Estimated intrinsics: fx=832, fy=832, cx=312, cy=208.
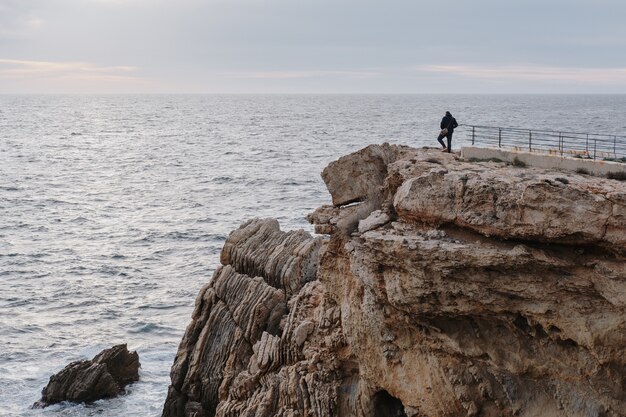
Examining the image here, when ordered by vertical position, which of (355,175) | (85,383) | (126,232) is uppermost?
(355,175)

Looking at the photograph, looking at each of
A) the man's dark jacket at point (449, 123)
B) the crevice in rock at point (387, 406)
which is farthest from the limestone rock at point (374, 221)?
the man's dark jacket at point (449, 123)

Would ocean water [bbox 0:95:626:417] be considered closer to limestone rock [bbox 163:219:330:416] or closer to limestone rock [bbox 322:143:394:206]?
limestone rock [bbox 163:219:330:416]

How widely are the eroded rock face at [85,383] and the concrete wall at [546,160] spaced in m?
17.3

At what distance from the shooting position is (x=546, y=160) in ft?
69.1

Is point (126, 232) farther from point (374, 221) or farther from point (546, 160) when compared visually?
point (546, 160)

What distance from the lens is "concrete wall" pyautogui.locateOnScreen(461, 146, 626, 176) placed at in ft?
64.2

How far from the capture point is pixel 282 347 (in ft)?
80.2

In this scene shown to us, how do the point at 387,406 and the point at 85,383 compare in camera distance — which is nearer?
the point at 387,406

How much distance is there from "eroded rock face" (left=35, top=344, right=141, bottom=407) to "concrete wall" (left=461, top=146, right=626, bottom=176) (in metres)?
17.3

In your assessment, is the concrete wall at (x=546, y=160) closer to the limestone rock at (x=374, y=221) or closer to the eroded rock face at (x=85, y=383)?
the limestone rock at (x=374, y=221)

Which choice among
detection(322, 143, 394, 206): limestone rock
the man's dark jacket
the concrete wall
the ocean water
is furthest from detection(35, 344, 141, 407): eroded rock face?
the concrete wall

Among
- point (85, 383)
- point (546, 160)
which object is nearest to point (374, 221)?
point (546, 160)

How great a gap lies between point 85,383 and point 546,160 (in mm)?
19970

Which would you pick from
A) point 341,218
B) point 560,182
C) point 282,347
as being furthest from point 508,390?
point 282,347
